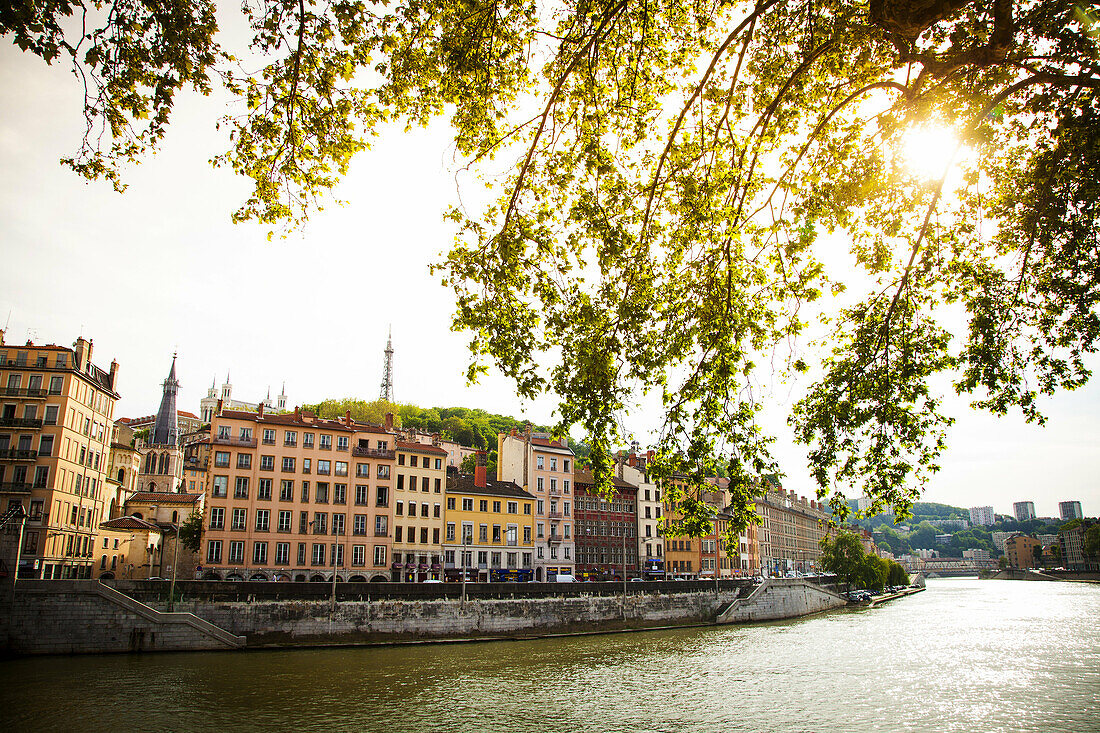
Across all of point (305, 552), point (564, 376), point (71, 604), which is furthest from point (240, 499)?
point (564, 376)

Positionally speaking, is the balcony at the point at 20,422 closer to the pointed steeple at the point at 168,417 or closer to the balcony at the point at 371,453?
the balcony at the point at 371,453

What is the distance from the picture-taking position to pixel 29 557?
125ft

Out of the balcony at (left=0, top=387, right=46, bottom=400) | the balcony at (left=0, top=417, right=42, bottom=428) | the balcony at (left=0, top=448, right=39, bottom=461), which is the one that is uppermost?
the balcony at (left=0, top=387, right=46, bottom=400)

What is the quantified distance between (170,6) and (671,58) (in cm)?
706

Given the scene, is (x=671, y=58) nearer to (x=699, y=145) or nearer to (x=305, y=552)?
(x=699, y=145)

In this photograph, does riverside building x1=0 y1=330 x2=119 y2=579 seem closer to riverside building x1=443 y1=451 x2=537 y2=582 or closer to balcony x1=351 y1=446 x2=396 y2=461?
balcony x1=351 y1=446 x2=396 y2=461

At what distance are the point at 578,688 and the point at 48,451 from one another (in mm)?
36953

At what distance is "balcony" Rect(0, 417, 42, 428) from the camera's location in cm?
4059

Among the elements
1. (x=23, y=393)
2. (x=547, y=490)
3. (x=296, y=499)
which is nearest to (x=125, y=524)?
(x=23, y=393)

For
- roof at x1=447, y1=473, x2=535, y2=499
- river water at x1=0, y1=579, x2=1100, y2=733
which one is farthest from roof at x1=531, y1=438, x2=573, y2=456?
river water at x1=0, y1=579, x2=1100, y2=733

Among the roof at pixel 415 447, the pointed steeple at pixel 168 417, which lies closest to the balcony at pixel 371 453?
the roof at pixel 415 447

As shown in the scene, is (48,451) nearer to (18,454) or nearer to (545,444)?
(18,454)

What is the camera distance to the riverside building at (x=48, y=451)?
3991cm

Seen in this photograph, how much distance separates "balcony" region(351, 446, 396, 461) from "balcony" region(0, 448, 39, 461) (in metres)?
19.0
